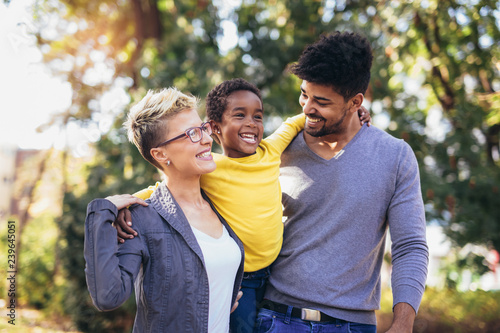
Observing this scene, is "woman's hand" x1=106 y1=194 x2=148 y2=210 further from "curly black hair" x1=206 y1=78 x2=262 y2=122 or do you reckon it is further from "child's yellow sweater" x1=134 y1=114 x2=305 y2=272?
"curly black hair" x1=206 y1=78 x2=262 y2=122

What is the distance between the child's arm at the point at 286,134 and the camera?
2.73 metres

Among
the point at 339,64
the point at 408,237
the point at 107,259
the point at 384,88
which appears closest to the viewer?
the point at 107,259

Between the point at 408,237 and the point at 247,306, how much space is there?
90cm

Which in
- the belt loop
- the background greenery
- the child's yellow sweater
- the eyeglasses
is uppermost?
the background greenery

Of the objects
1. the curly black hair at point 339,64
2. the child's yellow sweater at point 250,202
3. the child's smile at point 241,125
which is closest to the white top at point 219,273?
the child's yellow sweater at point 250,202

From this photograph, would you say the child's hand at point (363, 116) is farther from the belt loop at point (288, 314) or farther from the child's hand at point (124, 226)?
the child's hand at point (124, 226)

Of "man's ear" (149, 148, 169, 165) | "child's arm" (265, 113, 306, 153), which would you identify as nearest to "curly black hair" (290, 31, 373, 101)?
"child's arm" (265, 113, 306, 153)

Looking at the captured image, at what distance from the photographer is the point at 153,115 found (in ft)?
6.89

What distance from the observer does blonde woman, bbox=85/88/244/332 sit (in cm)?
174

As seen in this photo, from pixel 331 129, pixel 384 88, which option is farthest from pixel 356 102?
pixel 384 88

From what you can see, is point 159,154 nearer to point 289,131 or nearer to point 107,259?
point 107,259

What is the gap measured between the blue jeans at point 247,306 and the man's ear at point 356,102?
103 cm

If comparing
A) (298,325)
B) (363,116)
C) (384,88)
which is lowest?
(298,325)

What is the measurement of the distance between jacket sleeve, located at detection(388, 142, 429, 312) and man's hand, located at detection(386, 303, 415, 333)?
23 mm
